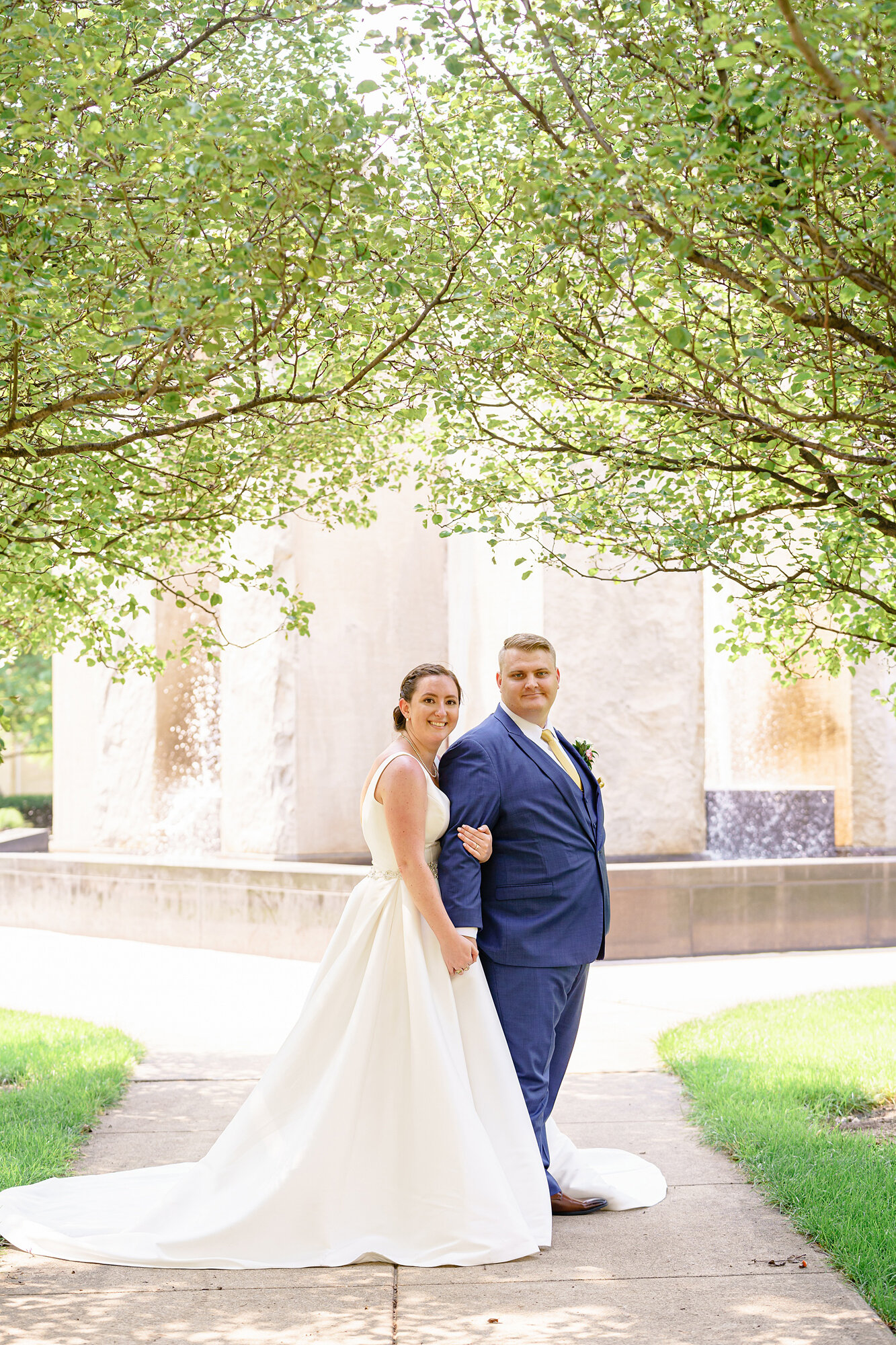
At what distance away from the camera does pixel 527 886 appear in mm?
4914

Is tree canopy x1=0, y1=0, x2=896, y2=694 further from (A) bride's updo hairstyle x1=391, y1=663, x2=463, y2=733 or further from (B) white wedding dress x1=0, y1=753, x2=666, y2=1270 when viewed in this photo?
(B) white wedding dress x1=0, y1=753, x2=666, y2=1270

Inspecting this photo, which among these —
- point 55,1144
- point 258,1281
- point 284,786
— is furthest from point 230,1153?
point 284,786

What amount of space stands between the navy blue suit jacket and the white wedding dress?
0.47 ft

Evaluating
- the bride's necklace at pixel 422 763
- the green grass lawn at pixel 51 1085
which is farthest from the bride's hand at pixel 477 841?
the green grass lawn at pixel 51 1085

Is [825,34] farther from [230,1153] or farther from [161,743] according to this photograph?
[161,743]

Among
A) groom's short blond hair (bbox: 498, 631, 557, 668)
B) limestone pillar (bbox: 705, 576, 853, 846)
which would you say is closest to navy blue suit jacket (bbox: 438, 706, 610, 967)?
groom's short blond hair (bbox: 498, 631, 557, 668)

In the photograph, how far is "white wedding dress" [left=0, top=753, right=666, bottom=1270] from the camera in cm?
446

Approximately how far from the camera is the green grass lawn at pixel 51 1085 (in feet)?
18.7

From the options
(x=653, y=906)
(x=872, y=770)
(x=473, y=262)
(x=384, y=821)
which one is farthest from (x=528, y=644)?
(x=872, y=770)

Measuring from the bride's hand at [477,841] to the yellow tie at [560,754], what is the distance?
529 millimetres

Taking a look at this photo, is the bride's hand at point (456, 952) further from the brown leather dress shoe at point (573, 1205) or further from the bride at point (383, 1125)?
the brown leather dress shoe at point (573, 1205)

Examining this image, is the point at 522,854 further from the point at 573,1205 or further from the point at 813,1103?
the point at 813,1103

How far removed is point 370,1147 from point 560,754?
1650mm

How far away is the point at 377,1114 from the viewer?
15.2 ft
